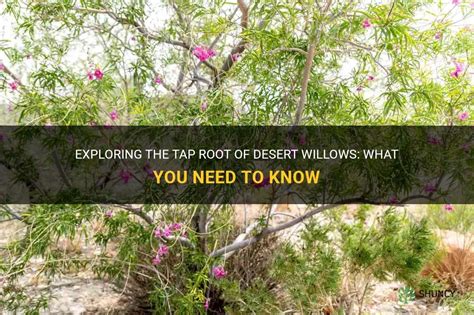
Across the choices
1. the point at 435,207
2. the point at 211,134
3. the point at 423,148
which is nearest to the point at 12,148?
the point at 211,134

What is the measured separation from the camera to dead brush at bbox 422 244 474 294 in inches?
139

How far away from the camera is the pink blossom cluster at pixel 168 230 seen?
2.16 m

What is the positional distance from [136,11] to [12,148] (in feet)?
2.79

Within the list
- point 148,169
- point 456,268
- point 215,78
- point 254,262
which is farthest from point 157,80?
point 456,268

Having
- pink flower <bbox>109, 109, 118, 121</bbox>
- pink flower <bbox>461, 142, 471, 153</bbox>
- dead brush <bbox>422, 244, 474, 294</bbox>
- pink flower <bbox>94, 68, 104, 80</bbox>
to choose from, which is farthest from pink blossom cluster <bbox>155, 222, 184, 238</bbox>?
dead brush <bbox>422, 244, 474, 294</bbox>

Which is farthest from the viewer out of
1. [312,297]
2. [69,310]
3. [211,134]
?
[69,310]

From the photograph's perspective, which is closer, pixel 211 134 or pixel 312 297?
pixel 211 134

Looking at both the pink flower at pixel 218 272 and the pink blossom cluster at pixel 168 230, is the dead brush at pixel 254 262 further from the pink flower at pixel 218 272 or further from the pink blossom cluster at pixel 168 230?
the pink blossom cluster at pixel 168 230

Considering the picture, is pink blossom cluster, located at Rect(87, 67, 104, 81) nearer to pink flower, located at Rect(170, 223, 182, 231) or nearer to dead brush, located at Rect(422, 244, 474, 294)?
pink flower, located at Rect(170, 223, 182, 231)

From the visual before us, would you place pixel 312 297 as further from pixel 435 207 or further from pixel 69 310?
pixel 435 207

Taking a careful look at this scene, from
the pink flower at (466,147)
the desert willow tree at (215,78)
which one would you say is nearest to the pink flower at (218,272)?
the desert willow tree at (215,78)

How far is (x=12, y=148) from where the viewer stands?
7.66ft
